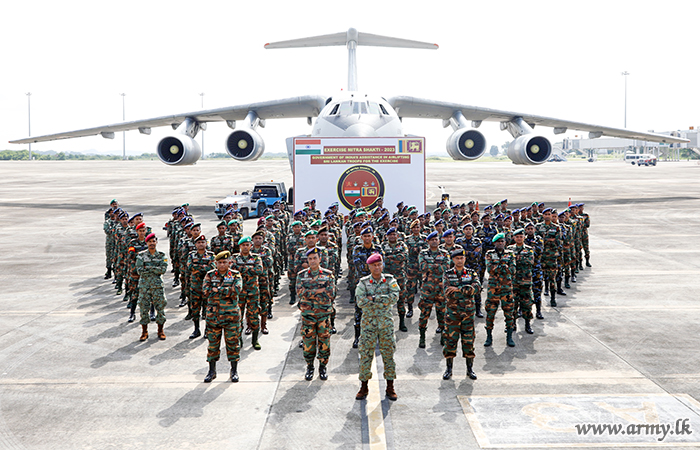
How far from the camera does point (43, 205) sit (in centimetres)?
2786

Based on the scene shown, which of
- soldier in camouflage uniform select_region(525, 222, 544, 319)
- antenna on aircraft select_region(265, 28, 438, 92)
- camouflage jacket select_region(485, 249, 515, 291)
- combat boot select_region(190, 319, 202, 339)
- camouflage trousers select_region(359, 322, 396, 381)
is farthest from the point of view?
antenna on aircraft select_region(265, 28, 438, 92)

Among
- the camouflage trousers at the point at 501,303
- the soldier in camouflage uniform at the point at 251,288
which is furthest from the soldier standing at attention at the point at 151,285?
the camouflage trousers at the point at 501,303

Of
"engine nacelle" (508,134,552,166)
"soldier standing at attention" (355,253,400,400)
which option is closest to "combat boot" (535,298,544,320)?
"soldier standing at attention" (355,253,400,400)

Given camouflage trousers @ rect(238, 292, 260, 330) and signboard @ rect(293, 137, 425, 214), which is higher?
signboard @ rect(293, 137, 425, 214)

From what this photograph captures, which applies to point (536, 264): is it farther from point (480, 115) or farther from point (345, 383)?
point (480, 115)

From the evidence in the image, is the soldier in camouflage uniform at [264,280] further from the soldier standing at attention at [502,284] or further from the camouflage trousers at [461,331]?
the soldier standing at attention at [502,284]

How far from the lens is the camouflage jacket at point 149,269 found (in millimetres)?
8398

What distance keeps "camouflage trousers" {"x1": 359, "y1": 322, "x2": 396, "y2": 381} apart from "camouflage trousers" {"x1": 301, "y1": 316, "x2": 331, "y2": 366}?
607 millimetres

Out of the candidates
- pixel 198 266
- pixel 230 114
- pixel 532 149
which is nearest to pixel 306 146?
pixel 198 266

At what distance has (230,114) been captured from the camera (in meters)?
24.5

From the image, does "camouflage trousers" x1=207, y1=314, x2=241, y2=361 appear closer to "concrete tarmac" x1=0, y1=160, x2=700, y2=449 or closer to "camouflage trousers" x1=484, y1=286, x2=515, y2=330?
"concrete tarmac" x1=0, y1=160, x2=700, y2=449

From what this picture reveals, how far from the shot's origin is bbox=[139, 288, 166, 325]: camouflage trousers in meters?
8.30

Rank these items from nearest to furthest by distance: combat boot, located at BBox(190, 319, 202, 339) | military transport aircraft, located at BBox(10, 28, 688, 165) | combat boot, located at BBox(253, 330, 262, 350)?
combat boot, located at BBox(253, 330, 262, 350) < combat boot, located at BBox(190, 319, 202, 339) < military transport aircraft, located at BBox(10, 28, 688, 165)

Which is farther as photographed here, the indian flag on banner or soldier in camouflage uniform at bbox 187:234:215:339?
the indian flag on banner
